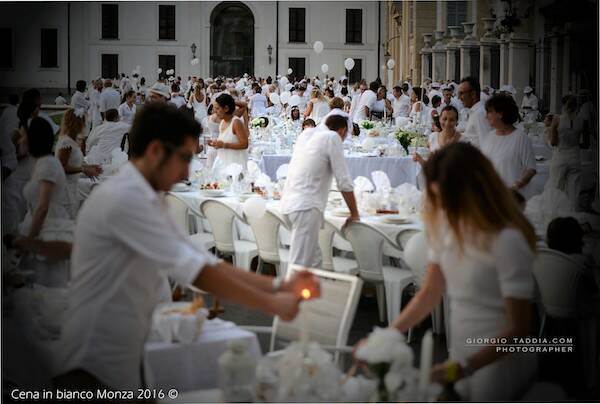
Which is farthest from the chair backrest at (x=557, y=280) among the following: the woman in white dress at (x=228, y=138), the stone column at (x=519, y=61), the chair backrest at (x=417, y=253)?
the stone column at (x=519, y=61)

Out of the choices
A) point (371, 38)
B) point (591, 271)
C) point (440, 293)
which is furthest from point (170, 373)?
point (371, 38)

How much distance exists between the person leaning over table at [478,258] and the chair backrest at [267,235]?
4.16 m

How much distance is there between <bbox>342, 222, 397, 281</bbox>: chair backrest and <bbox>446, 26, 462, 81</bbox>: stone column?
22893mm

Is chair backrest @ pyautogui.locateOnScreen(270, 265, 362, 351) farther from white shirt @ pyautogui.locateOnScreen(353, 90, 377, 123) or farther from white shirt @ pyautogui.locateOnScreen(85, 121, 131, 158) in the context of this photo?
white shirt @ pyautogui.locateOnScreen(353, 90, 377, 123)

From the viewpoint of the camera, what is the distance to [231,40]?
51.9 meters

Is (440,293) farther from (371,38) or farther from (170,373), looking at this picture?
(371,38)

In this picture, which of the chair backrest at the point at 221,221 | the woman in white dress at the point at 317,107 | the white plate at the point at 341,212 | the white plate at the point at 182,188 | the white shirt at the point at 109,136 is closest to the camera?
the white plate at the point at 341,212

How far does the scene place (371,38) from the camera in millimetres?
49188

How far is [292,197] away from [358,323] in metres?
1.06

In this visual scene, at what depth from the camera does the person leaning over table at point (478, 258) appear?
10.7 ft

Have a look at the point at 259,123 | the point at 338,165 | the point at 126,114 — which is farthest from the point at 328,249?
the point at 126,114

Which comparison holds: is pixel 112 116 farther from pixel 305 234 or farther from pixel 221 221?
pixel 305 234

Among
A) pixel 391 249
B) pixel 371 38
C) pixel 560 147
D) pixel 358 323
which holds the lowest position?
pixel 358 323

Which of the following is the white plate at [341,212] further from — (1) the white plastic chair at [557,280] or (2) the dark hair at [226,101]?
(2) the dark hair at [226,101]
